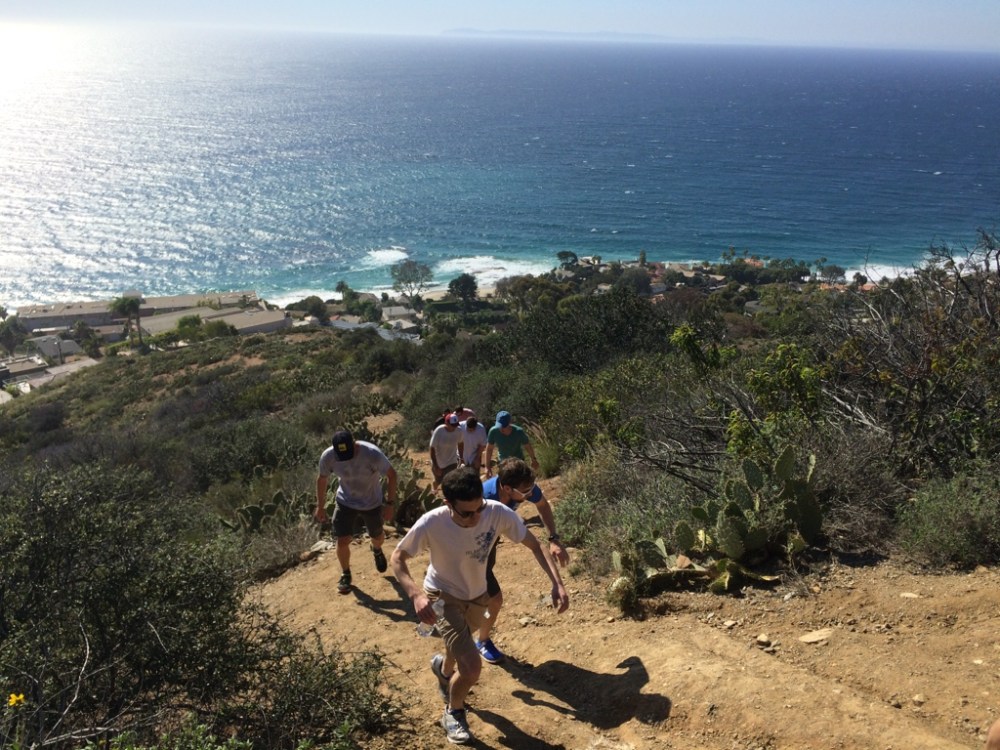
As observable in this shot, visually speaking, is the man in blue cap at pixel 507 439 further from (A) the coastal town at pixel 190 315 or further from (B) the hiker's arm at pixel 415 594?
(A) the coastal town at pixel 190 315

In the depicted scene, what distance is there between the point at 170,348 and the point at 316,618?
1595 inches

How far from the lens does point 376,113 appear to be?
134625 millimetres

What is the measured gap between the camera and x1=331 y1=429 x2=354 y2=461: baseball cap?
621 cm

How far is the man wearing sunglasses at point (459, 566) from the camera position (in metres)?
4.05

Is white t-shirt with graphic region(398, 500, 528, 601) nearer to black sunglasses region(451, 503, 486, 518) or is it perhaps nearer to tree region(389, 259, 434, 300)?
black sunglasses region(451, 503, 486, 518)

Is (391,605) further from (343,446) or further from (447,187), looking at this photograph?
(447,187)

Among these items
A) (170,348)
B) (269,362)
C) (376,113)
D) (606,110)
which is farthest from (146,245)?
(606,110)

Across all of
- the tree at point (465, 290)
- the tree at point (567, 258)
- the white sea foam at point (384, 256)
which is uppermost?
the tree at point (567, 258)

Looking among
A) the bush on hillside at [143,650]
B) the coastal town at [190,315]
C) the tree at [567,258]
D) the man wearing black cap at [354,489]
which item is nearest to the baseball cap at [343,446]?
the man wearing black cap at [354,489]

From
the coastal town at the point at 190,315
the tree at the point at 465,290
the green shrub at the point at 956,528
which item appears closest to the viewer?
the green shrub at the point at 956,528

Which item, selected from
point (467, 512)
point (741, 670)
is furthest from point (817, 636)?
point (467, 512)

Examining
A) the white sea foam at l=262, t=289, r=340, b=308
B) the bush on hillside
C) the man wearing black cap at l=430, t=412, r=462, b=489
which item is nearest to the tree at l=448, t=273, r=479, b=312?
Result: the white sea foam at l=262, t=289, r=340, b=308

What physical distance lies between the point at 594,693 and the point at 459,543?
128 cm

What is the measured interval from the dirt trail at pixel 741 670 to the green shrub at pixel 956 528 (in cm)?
21
